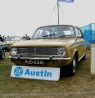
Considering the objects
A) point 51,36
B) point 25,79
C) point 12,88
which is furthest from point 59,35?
point 12,88

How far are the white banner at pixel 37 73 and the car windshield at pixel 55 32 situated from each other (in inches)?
65.5

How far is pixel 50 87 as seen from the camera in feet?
24.4

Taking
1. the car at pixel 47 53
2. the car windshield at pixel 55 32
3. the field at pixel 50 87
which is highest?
the car windshield at pixel 55 32

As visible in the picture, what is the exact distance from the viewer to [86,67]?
34.5 feet

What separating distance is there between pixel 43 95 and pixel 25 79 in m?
1.81

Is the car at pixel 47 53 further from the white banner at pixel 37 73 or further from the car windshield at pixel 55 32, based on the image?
the car windshield at pixel 55 32

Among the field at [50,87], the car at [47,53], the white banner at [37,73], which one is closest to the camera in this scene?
the field at [50,87]

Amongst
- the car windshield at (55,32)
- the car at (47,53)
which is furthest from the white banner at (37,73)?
the car windshield at (55,32)

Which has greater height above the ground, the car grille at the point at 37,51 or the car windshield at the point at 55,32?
the car windshield at the point at 55,32

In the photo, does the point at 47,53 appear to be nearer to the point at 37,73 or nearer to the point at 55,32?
the point at 37,73

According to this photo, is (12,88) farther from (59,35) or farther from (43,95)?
(59,35)

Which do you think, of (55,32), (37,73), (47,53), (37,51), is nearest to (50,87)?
(37,73)

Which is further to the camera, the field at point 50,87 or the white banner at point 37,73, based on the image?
the white banner at point 37,73

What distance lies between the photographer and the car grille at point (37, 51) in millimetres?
8016
